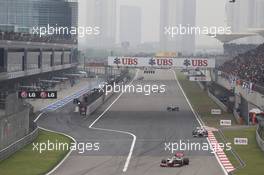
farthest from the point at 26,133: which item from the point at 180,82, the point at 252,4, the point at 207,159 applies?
the point at 252,4

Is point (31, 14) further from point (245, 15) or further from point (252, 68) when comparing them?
point (245, 15)

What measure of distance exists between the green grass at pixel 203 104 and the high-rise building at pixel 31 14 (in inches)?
836

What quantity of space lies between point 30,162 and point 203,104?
138 ft

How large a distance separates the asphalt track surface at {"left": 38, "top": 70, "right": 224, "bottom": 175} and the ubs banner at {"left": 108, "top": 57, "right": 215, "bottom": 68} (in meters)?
4.60

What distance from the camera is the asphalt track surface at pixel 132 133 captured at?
35.6m

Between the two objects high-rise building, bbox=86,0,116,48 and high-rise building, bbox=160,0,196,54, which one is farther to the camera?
high-rise building, bbox=160,0,196,54

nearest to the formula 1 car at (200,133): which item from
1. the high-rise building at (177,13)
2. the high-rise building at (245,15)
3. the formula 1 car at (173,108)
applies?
the formula 1 car at (173,108)

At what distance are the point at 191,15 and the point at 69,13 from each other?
18.5 metres

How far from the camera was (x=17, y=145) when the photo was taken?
4106 centimetres

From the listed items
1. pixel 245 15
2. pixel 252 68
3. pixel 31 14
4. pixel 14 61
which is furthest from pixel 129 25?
pixel 245 15

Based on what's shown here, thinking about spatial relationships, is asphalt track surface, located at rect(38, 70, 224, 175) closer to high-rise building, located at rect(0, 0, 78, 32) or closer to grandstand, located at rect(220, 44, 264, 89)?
grandstand, located at rect(220, 44, 264, 89)

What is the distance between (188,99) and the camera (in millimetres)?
83812

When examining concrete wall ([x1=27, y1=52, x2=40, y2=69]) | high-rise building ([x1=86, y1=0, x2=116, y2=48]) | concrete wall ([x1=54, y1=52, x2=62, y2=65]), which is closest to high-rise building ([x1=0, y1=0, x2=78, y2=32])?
high-rise building ([x1=86, y1=0, x2=116, y2=48])

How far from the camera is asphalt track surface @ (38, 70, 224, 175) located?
3559 cm
